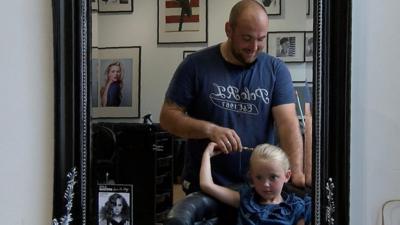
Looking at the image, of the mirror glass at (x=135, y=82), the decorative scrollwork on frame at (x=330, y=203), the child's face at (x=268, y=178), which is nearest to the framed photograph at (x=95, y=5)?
the mirror glass at (x=135, y=82)

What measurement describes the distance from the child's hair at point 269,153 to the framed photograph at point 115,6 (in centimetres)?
39

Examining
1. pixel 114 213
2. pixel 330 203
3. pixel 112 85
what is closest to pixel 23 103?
pixel 112 85

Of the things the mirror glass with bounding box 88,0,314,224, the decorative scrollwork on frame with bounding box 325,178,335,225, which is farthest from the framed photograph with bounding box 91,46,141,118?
the decorative scrollwork on frame with bounding box 325,178,335,225

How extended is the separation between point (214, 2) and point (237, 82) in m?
0.17

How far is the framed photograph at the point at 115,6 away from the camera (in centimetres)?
94

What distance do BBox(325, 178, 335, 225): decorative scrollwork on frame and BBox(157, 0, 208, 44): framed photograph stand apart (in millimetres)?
371

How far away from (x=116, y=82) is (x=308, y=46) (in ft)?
1.28

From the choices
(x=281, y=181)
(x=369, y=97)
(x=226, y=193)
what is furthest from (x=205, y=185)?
(x=369, y=97)

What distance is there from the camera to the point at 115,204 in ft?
3.08

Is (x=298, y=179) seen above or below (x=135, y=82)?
below

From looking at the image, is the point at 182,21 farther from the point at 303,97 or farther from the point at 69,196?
the point at 69,196

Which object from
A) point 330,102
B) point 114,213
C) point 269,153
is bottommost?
point 114,213

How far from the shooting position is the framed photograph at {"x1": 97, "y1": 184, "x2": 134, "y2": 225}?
936mm

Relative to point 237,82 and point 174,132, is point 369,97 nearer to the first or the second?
point 237,82
